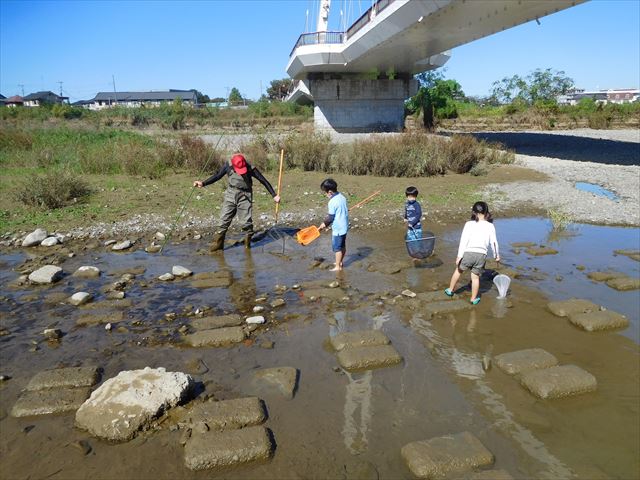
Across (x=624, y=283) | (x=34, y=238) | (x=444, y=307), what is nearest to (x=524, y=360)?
(x=444, y=307)

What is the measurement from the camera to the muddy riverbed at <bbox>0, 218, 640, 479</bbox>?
2928 millimetres

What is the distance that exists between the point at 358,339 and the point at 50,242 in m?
6.30

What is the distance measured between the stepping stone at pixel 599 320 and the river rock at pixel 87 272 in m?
6.24

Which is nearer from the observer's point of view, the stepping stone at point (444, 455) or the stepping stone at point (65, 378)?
the stepping stone at point (444, 455)

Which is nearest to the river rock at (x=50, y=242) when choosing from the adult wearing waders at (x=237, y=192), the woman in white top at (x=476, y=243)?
the adult wearing waders at (x=237, y=192)

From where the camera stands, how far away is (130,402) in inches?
128

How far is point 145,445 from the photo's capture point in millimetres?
3023

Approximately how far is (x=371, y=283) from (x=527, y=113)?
39344mm

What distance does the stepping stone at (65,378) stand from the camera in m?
3.74

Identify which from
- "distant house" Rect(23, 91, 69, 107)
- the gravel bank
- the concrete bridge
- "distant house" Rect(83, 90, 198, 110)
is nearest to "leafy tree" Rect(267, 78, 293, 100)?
"distant house" Rect(83, 90, 198, 110)

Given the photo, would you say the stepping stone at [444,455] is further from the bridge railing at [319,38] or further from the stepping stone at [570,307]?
the bridge railing at [319,38]

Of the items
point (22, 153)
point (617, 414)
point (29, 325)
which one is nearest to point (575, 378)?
point (617, 414)

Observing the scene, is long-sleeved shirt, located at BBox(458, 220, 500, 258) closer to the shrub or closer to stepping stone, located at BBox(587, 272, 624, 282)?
stepping stone, located at BBox(587, 272, 624, 282)

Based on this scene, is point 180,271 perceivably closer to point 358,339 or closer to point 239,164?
point 239,164
